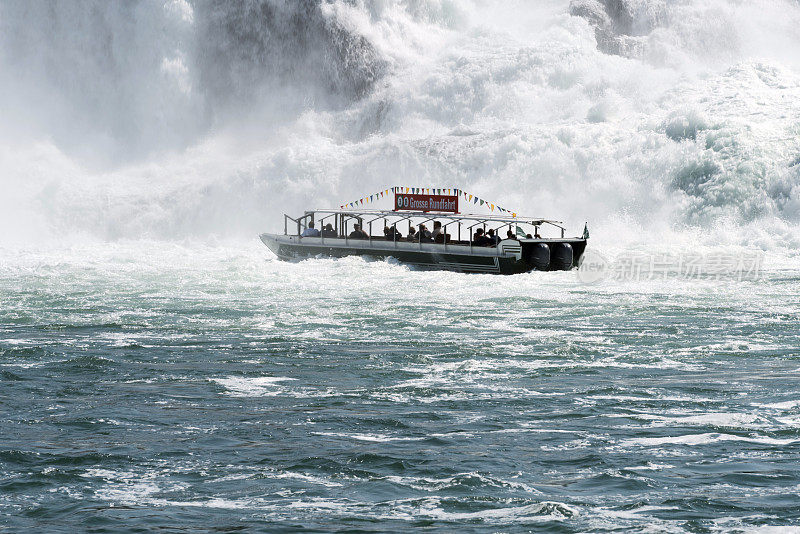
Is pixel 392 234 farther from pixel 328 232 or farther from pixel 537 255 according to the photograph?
pixel 537 255

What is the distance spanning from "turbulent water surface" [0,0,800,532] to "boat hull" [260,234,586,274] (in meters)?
0.66

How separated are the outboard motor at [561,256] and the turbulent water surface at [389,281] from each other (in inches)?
28.0

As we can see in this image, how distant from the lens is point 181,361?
1603cm

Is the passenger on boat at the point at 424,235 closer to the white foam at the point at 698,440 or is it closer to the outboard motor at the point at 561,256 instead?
the outboard motor at the point at 561,256

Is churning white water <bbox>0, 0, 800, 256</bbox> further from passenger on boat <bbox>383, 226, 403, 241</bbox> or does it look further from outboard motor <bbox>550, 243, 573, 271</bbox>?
passenger on boat <bbox>383, 226, 403, 241</bbox>

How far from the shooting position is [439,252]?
102 ft

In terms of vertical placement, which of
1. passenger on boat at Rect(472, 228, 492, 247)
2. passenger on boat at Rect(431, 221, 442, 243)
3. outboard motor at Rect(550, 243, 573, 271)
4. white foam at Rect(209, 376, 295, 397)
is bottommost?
white foam at Rect(209, 376, 295, 397)

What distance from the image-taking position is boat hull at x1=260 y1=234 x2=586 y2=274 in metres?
29.7

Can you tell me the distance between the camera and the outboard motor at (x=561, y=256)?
29.7 meters

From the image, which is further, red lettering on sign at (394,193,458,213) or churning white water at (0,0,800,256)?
churning white water at (0,0,800,256)

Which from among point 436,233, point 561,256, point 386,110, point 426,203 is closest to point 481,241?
point 436,233

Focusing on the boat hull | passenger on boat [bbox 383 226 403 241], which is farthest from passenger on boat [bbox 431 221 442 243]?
passenger on boat [bbox 383 226 403 241]

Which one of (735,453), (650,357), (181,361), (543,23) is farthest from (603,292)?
(543,23)

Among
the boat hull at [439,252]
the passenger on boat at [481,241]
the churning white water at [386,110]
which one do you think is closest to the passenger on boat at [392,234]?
the boat hull at [439,252]
